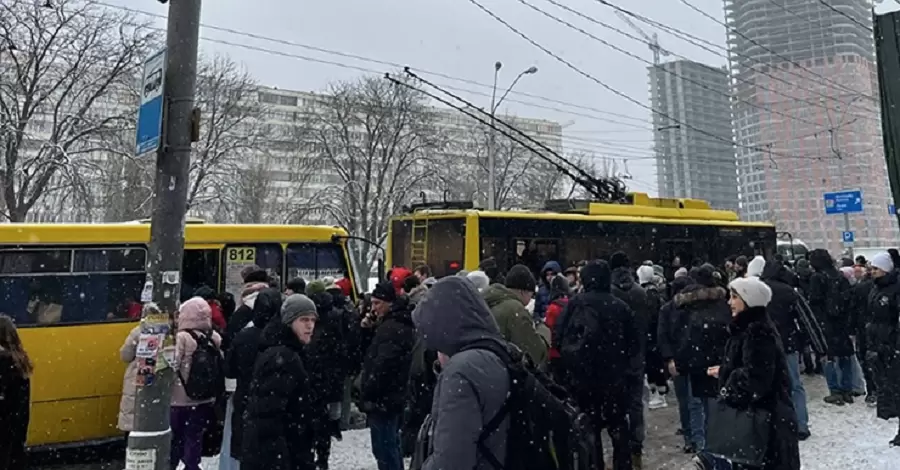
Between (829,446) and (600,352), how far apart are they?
11.3 feet

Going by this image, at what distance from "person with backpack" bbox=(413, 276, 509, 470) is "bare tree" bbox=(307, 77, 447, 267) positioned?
30.5 meters

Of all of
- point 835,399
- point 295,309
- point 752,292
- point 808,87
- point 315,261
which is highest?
point 808,87

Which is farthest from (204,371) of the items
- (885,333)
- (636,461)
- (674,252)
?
(674,252)

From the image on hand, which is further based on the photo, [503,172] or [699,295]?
[503,172]

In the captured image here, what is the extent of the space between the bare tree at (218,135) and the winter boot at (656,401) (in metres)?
21.7

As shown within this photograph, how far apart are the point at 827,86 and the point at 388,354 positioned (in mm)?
23082

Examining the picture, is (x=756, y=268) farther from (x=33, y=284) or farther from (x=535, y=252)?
(x=33, y=284)

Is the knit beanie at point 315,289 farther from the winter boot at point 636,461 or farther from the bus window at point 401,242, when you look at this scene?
the bus window at point 401,242

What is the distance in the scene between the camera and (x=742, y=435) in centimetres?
407

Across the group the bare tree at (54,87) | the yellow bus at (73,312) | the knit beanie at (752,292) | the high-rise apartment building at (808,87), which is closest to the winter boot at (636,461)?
the knit beanie at (752,292)

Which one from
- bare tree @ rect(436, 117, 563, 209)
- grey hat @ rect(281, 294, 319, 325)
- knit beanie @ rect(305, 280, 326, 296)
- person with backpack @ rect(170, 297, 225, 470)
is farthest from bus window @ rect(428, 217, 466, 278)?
bare tree @ rect(436, 117, 563, 209)

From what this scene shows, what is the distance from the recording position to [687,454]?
271 inches

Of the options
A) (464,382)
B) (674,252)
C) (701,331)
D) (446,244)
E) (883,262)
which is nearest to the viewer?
(464,382)

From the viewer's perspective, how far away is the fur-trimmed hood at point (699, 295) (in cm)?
620
